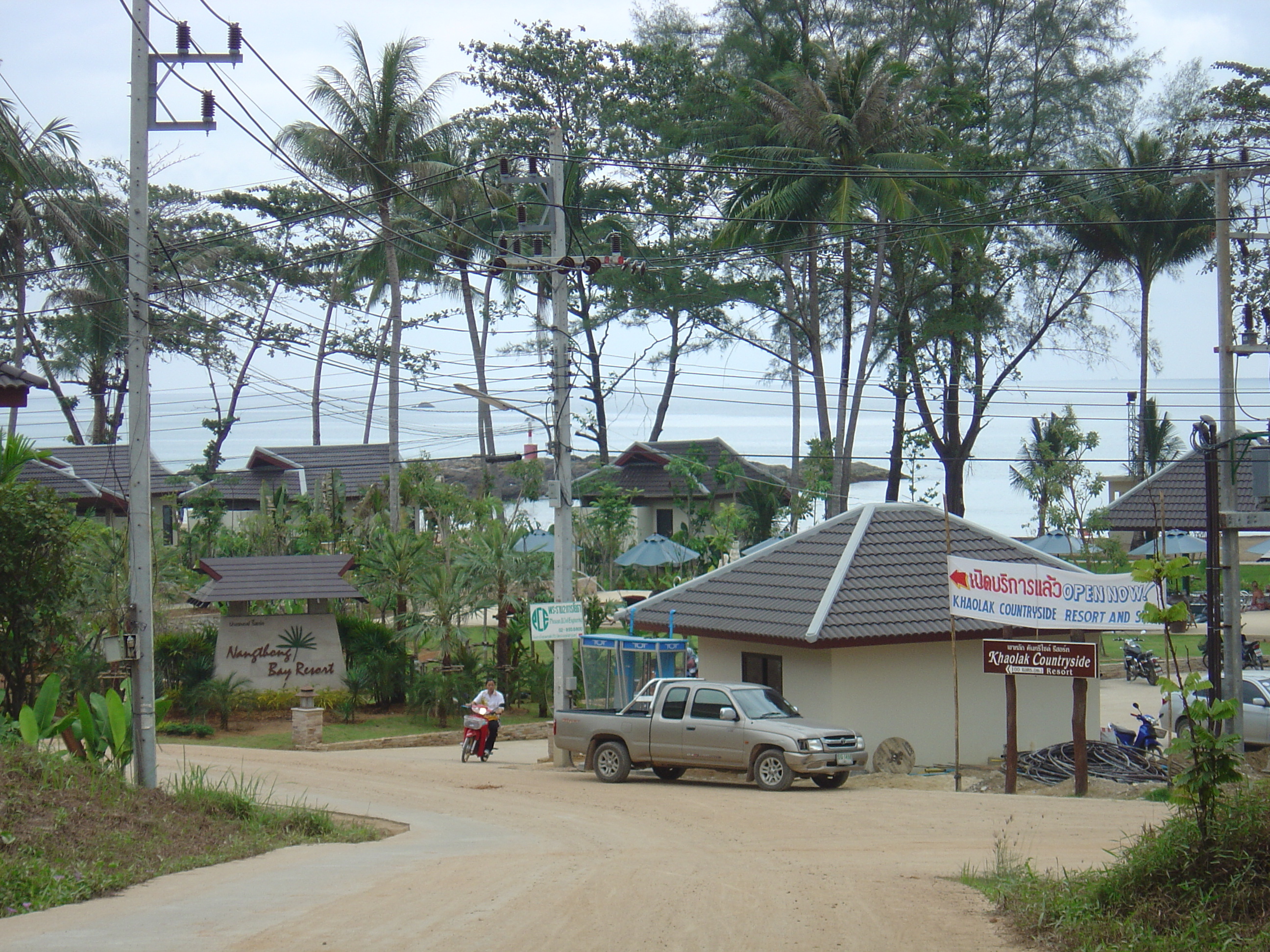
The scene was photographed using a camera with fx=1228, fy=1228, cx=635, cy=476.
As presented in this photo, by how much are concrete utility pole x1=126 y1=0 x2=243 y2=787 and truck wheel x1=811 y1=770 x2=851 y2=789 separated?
9.63 metres

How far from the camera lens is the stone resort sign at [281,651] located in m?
28.2

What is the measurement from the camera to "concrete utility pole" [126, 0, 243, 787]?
45.9 ft

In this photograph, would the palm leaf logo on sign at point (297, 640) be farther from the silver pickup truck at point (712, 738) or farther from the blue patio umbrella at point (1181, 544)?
the blue patio umbrella at point (1181, 544)

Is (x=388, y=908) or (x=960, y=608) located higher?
(x=960, y=608)

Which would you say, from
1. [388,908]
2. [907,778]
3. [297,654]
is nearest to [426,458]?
[297,654]

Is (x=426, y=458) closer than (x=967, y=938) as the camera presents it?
No

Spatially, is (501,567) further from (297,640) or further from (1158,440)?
(1158,440)

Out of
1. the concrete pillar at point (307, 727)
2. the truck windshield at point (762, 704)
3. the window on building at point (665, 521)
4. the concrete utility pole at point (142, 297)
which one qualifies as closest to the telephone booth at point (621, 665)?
the truck windshield at point (762, 704)

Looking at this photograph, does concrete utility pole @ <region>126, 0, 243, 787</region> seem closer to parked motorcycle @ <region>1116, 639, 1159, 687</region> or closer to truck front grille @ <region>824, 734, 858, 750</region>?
truck front grille @ <region>824, 734, 858, 750</region>

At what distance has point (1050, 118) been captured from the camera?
50.2 meters

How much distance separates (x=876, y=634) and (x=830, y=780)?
329 cm

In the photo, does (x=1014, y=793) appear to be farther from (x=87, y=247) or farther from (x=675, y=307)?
(x=675, y=307)

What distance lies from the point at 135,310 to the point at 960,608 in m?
12.5

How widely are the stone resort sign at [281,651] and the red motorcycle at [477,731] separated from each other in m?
6.60
